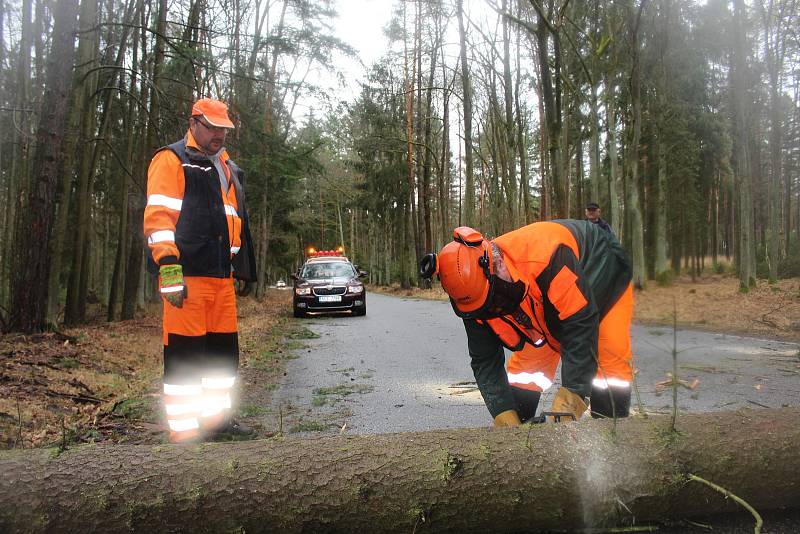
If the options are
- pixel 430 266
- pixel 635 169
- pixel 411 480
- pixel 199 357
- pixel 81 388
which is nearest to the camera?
pixel 411 480

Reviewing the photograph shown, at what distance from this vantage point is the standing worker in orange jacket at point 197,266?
10.6ft

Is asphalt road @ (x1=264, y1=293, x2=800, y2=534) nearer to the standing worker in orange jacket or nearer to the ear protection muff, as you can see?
the standing worker in orange jacket

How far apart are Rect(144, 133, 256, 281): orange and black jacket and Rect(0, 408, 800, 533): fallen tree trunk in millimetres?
1384

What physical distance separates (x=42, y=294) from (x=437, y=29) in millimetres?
23026

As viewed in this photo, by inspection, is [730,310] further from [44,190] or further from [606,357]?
[44,190]

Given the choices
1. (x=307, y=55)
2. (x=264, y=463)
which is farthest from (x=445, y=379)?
(x=307, y=55)

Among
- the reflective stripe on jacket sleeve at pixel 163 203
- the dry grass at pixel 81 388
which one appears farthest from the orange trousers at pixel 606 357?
the dry grass at pixel 81 388

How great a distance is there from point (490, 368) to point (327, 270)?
12701mm

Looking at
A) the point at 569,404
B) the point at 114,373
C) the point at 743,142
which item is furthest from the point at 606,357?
the point at 743,142

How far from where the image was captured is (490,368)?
2.88m

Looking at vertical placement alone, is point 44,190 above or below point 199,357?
above

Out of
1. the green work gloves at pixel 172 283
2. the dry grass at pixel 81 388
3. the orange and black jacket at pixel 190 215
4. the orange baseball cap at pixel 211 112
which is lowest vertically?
the dry grass at pixel 81 388

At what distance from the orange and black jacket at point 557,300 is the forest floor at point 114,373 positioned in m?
0.58

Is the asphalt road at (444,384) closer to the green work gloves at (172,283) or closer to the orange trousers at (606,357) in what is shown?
the orange trousers at (606,357)
